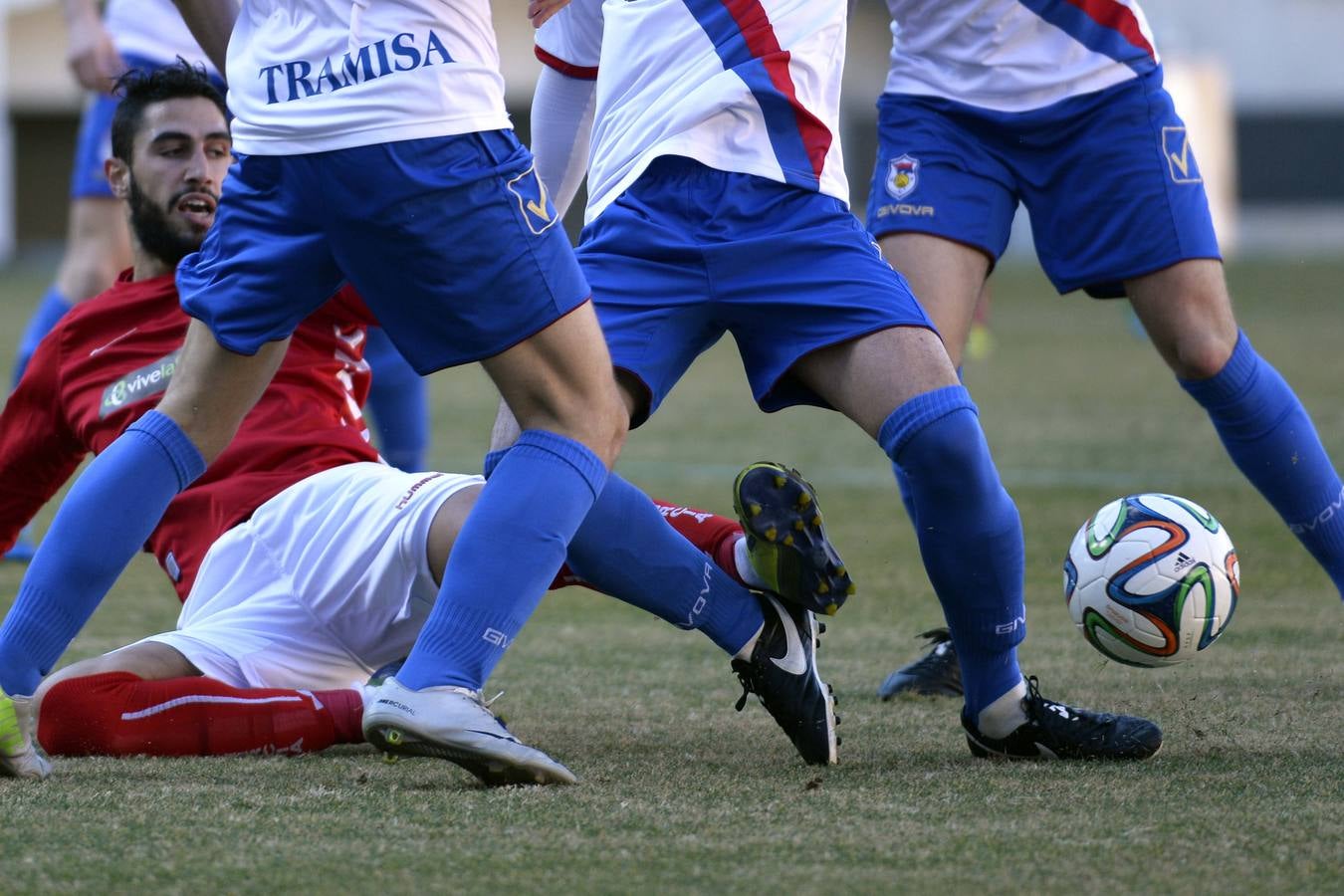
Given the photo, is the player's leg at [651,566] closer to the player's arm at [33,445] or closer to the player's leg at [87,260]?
the player's arm at [33,445]

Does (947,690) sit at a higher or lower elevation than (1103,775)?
lower

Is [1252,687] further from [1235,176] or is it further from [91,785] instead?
[1235,176]

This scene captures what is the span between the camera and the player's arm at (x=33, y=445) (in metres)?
3.83

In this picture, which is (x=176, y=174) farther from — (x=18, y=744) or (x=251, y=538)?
(x=18, y=744)

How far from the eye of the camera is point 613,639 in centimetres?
464

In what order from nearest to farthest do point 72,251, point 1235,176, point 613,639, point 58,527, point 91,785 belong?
point 91,785
point 58,527
point 613,639
point 72,251
point 1235,176

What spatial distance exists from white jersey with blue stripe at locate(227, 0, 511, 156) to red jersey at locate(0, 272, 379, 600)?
108 centimetres

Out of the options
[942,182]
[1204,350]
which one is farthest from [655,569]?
[1204,350]

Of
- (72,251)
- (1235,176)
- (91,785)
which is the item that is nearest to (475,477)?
(91,785)

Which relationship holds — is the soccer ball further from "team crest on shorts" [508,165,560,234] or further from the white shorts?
"team crest on shorts" [508,165,560,234]

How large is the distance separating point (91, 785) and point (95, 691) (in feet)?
1.10

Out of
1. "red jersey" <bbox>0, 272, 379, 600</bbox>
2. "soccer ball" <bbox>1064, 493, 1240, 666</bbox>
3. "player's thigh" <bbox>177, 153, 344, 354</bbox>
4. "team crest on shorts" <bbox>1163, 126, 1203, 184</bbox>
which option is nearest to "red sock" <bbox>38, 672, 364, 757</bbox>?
"red jersey" <bbox>0, 272, 379, 600</bbox>

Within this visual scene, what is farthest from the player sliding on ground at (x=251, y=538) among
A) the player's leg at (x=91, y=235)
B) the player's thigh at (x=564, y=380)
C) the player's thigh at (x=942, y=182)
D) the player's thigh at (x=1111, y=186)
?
the player's leg at (x=91, y=235)

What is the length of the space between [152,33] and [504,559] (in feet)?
12.0
